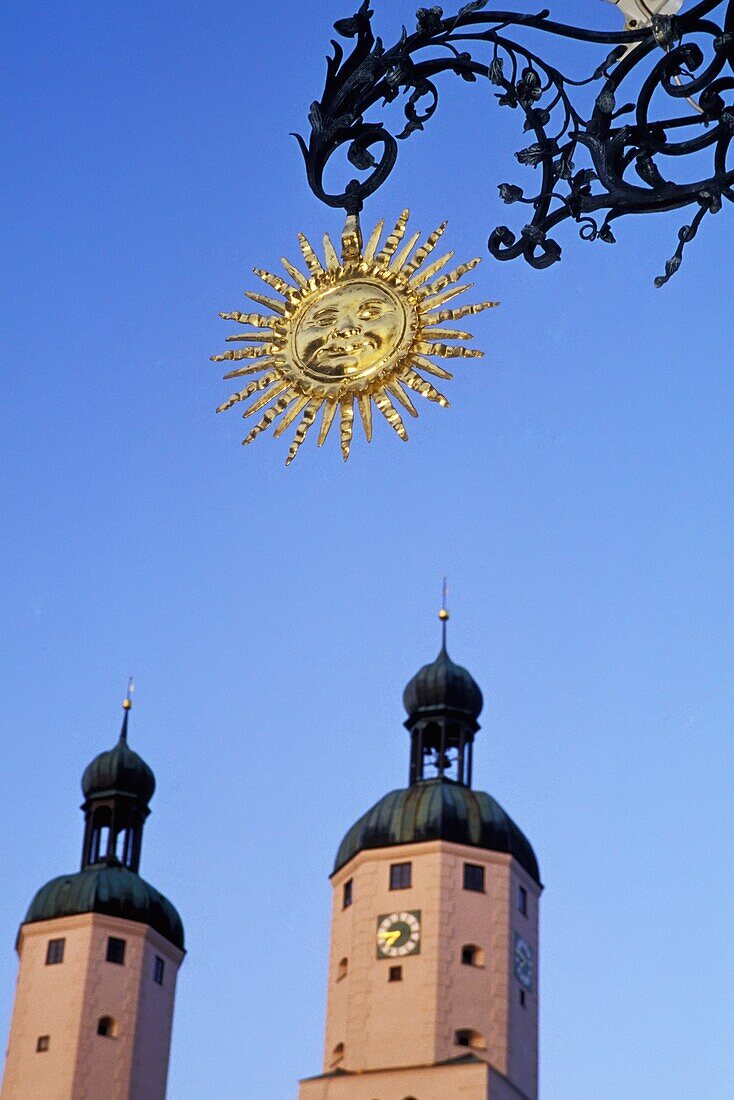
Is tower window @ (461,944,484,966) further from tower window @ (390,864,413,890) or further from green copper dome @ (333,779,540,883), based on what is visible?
green copper dome @ (333,779,540,883)

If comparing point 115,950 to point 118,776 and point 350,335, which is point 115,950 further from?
point 350,335

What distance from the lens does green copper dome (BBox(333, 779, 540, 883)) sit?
52188 mm

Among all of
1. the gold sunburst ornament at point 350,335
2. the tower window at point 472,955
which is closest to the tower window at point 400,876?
the tower window at point 472,955

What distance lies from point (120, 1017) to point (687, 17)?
46.1 m

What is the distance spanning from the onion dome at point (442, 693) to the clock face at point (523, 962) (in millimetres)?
7495

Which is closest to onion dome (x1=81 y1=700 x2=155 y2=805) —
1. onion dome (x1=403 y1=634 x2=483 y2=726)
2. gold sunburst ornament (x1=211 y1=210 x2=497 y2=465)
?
onion dome (x1=403 y1=634 x2=483 y2=726)

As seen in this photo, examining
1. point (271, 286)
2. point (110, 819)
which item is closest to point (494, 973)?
point (110, 819)

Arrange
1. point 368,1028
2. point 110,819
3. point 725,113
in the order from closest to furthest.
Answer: point 725,113, point 368,1028, point 110,819

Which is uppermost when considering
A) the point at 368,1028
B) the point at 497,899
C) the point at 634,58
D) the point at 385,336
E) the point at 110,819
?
the point at 110,819

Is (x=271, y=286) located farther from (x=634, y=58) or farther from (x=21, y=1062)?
(x=21, y=1062)

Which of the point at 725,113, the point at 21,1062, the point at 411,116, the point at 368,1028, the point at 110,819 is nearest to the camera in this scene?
the point at 725,113

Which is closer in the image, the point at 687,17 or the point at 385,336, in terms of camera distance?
the point at 687,17

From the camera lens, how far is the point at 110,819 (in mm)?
60406

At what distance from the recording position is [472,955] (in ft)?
165
